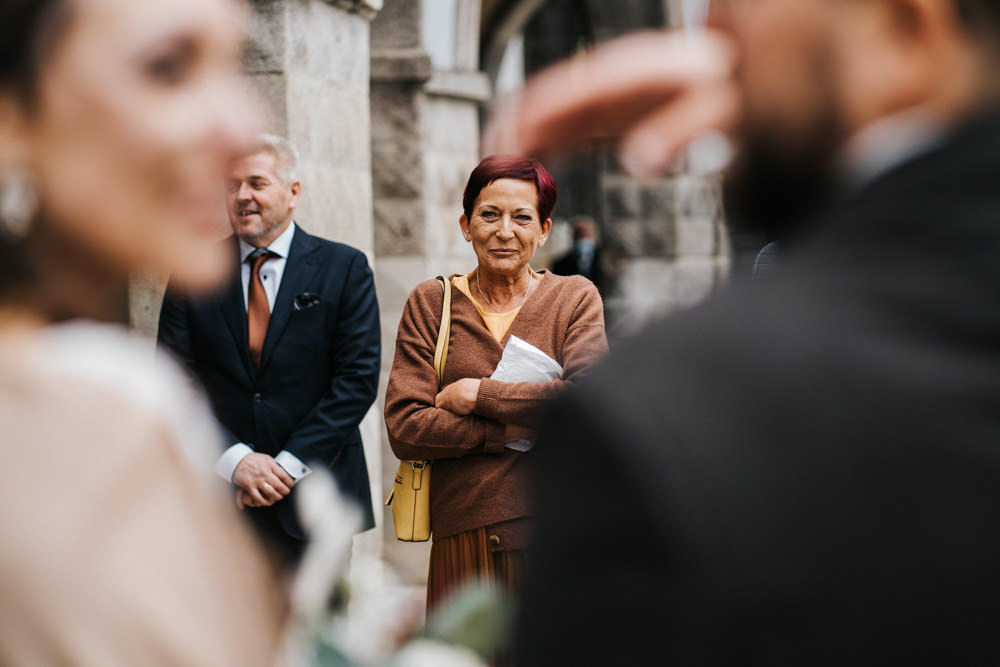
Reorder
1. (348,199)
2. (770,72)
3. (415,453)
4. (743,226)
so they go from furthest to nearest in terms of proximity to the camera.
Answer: (348,199), (415,453), (743,226), (770,72)

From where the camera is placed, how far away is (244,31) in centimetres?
441

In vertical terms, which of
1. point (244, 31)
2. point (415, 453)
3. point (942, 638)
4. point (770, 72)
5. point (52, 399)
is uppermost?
point (244, 31)

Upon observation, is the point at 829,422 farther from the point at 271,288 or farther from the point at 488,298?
the point at 271,288

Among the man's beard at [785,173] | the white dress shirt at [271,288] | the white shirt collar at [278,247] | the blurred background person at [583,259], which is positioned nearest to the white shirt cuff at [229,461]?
the white dress shirt at [271,288]

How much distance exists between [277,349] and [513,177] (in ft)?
2.85

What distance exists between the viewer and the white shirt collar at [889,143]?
779 millimetres

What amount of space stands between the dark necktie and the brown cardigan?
42cm

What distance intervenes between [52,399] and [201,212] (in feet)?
0.64

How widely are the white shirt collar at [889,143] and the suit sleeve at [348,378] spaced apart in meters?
2.71

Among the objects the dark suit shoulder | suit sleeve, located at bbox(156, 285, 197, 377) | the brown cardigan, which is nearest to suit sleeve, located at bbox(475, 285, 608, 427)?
the brown cardigan

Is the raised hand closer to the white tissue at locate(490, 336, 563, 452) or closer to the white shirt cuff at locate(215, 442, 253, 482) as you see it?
the white tissue at locate(490, 336, 563, 452)

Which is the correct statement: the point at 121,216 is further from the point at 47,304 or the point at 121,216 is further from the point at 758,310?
the point at 758,310

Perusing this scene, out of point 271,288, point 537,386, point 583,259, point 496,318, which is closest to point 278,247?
point 271,288

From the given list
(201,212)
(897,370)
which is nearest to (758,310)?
(897,370)
